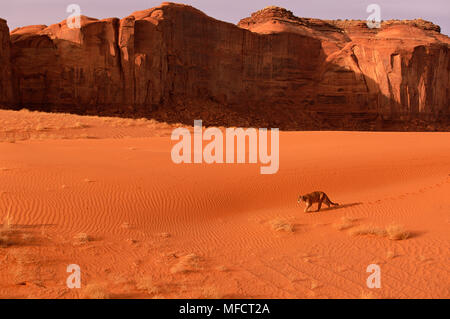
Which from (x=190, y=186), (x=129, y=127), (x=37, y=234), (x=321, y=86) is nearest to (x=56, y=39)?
(x=129, y=127)

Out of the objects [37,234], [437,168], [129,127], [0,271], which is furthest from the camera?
[129,127]

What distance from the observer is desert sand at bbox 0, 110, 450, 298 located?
17.7ft

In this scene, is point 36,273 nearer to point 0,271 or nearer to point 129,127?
point 0,271

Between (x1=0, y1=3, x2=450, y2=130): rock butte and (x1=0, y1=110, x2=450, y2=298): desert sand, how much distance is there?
82.7 ft

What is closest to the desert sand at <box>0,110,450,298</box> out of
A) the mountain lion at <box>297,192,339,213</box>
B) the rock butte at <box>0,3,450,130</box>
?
the mountain lion at <box>297,192,339,213</box>

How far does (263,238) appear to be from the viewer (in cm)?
736

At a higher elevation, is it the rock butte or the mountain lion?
the rock butte

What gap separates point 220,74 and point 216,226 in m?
39.0

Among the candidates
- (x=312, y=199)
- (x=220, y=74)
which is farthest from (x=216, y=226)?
(x=220, y=74)

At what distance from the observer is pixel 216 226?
316 inches

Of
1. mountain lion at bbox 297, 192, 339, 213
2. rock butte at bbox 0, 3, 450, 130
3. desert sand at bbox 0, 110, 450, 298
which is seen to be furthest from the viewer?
rock butte at bbox 0, 3, 450, 130

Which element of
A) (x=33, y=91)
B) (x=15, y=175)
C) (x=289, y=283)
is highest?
(x=33, y=91)

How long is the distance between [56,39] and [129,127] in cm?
1826

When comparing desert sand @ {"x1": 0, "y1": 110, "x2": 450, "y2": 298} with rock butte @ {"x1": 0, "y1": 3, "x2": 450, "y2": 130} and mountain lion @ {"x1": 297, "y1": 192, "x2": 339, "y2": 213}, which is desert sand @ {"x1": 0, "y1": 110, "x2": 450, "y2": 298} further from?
rock butte @ {"x1": 0, "y1": 3, "x2": 450, "y2": 130}
